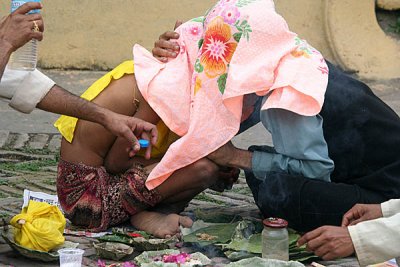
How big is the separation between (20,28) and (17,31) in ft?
0.06

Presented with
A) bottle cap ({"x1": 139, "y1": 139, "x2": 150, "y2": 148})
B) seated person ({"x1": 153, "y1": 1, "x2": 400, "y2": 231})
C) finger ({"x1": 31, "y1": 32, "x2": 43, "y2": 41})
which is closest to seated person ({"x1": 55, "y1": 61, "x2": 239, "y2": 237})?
bottle cap ({"x1": 139, "y1": 139, "x2": 150, "y2": 148})

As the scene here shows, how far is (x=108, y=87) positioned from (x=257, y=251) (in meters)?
1.15

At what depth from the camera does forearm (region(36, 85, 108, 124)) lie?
14.9ft

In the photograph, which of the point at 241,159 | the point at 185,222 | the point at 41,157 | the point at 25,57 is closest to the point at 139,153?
the point at 185,222

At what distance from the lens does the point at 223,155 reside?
4691 millimetres

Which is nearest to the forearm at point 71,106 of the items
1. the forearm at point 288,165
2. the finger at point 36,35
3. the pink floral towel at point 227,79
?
the pink floral towel at point 227,79

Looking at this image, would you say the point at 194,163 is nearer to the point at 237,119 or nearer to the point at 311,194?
the point at 237,119

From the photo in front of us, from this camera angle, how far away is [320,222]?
4598 millimetres

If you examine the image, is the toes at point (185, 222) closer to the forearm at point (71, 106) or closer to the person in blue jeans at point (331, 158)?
the person in blue jeans at point (331, 158)

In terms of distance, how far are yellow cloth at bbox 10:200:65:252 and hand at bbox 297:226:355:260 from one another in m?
1.13

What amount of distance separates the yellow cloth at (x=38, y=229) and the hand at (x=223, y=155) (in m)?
0.82

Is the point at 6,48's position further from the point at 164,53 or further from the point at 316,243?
the point at 316,243

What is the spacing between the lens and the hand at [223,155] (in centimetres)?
469

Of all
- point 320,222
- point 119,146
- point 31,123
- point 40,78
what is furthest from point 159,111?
point 31,123
